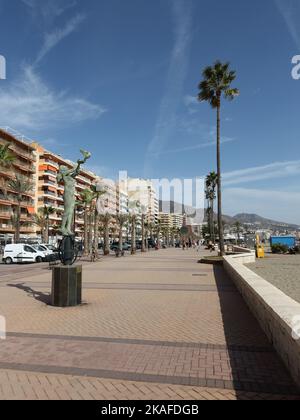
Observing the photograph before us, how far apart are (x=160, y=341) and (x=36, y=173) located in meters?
86.6

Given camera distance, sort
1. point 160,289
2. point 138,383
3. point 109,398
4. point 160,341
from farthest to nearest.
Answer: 1. point 160,289
2. point 160,341
3. point 138,383
4. point 109,398

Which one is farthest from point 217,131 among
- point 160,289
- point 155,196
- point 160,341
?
point 155,196

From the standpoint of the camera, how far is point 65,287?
31.9 feet

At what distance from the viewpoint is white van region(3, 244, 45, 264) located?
29688mm

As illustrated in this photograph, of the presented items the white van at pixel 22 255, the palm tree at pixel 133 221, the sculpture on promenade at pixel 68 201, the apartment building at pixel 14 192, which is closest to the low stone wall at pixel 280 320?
the sculpture on promenade at pixel 68 201

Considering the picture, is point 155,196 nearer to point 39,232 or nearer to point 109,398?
point 39,232

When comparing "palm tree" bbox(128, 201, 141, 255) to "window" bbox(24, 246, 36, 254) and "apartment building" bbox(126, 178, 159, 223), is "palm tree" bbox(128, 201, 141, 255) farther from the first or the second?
"apartment building" bbox(126, 178, 159, 223)

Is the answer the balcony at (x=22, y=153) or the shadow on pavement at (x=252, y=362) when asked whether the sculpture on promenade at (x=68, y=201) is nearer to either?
the shadow on pavement at (x=252, y=362)

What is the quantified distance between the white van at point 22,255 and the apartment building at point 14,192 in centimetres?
3688

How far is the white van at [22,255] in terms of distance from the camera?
97.4ft

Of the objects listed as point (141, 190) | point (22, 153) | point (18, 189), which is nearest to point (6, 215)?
point (22, 153)

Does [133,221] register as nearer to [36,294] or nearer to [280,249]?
[280,249]

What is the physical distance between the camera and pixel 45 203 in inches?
3477

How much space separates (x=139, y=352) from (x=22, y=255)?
2599cm
